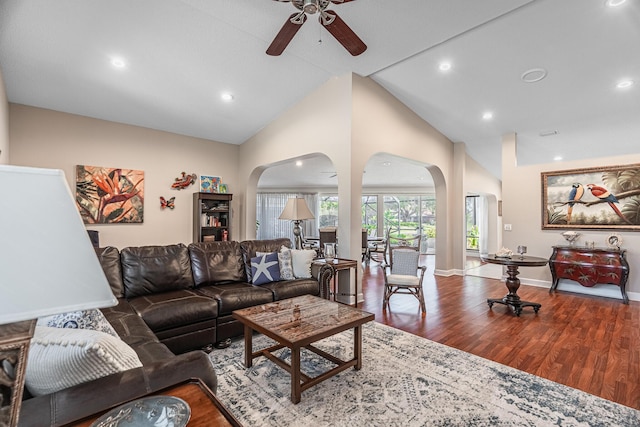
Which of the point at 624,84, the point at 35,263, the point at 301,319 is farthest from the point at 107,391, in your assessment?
the point at 624,84

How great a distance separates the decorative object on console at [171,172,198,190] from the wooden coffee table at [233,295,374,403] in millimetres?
3871

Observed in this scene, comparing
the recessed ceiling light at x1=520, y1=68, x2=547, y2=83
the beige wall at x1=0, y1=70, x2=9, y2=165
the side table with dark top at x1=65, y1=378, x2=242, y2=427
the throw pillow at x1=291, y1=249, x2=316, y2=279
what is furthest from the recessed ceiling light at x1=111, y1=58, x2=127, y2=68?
the recessed ceiling light at x1=520, y1=68, x2=547, y2=83

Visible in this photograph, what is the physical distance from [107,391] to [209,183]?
5284mm

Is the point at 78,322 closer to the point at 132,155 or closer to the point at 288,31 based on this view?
the point at 288,31

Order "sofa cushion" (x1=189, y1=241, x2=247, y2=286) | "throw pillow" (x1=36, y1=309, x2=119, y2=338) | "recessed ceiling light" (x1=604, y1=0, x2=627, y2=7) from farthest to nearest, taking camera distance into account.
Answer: "sofa cushion" (x1=189, y1=241, x2=247, y2=286) → "recessed ceiling light" (x1=604, y1=0, x2=627, y2=7) → "throw pillow" (x1=36, y1=309, x2=119, y2=338)

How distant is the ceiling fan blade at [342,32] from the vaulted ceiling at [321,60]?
0.51 meters

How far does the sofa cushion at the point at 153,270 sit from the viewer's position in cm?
304

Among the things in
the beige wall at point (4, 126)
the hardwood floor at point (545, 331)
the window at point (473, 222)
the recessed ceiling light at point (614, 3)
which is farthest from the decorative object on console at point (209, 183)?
the window at point (473, 222)

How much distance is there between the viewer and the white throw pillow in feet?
3.52

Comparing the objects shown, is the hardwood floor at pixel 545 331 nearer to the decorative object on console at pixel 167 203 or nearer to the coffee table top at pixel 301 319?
the coffee table top at pixel 301 319

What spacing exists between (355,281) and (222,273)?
1.76 meters

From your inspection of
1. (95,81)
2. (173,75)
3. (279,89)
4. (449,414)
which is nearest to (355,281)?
(449,414)

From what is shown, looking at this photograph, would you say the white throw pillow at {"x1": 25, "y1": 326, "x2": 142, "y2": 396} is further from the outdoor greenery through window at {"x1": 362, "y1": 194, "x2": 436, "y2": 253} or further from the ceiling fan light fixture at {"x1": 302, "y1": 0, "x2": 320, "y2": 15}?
the outdoor greenery through window at {"x1": 362, "y1": 194, "x2": 436, "y2": 253}

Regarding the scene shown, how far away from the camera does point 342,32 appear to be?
8.50 feet
